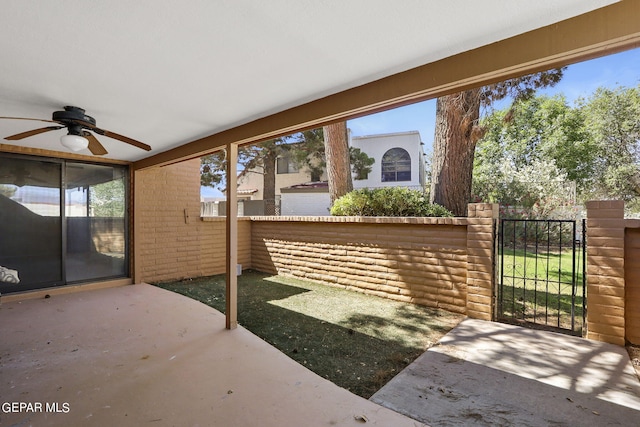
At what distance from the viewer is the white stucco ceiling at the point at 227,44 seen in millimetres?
1517

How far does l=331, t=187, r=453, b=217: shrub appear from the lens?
5.18 metres

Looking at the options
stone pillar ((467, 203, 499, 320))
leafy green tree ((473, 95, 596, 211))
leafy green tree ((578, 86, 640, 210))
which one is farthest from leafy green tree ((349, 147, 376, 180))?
stone pillar ((467, 203, 499, 320))

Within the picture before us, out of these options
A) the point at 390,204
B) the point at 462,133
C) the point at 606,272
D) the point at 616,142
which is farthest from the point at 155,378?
the point at 616,142

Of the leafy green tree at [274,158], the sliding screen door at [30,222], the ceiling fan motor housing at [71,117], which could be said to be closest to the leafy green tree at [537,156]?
the leafy green tree at [274,158]

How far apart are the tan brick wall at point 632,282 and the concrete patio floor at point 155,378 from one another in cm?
286

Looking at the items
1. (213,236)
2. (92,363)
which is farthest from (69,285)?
(92,363)

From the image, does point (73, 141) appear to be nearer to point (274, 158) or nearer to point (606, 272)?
point (606, 272)

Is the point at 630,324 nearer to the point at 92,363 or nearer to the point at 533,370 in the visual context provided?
the point at 533,370

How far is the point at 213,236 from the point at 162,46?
18.1 feet

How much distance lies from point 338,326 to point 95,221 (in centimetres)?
485

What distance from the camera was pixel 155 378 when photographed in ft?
8.50

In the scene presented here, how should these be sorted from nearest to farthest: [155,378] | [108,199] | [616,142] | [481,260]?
1. [155,378]
2. [481,260]
3. [108,199]
4. [616,142]

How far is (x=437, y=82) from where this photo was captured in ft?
6.55
